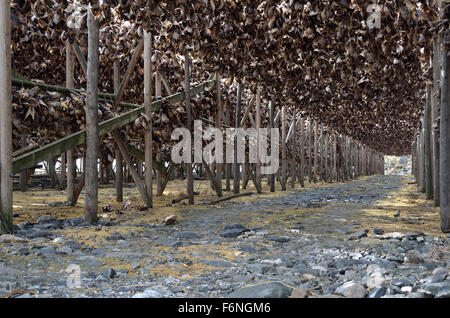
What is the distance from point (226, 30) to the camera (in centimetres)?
571

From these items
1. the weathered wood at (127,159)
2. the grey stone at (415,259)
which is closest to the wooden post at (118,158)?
the weathered wood at (127,159)

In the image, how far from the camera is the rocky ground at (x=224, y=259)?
2.81 metres

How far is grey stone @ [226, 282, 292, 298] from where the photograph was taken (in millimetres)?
2582

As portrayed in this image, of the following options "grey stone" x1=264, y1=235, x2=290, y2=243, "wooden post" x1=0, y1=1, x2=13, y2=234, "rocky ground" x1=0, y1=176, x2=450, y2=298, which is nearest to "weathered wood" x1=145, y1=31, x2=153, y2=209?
"rocky ground" x1=0, y1=176, x2=450, y2=298

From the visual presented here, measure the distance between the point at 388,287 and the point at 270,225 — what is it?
10.8 feet

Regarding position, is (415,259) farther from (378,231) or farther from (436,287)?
(378,231)

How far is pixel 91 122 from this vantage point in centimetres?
562

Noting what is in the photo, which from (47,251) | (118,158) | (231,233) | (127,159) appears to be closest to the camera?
(47,251)

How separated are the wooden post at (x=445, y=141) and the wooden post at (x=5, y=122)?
539 centimetres

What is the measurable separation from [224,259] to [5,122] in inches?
125

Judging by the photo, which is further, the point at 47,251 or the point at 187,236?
the point at 187,236

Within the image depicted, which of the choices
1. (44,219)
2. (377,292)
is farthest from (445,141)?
(44,219)

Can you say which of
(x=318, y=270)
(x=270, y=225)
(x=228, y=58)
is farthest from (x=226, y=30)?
(x=318, y=270)
